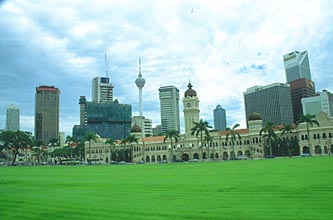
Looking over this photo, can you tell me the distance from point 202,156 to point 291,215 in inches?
4065

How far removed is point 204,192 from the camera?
623 inches

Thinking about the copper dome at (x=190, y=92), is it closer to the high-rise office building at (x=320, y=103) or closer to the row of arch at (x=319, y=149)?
the row of arch at (x=319, y=149)

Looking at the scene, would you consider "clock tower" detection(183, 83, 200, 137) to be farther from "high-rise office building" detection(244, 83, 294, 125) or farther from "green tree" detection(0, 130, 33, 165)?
"high-rise office building" detection(244, 83, 294, 125)

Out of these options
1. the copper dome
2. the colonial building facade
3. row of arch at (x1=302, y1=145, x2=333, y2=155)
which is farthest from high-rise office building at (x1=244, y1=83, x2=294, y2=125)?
row of arch at (x1=302, y1=145, x2=333, y2=155)

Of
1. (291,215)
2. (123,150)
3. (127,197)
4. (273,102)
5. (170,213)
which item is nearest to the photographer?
(291,215)

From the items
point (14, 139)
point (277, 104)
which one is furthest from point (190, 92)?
point (277, 104)

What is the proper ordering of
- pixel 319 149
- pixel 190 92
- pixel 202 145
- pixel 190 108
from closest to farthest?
pixel 319 149 → pixel 202 145 → pixel 190 108 → pixel 190 92

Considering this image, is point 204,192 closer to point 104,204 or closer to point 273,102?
point 104,204

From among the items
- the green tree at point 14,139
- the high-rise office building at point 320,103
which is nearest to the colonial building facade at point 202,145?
the green tree at point 14,139

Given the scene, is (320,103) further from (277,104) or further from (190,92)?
(190,92)

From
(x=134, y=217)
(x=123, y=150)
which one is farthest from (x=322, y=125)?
(x=134, y=217)

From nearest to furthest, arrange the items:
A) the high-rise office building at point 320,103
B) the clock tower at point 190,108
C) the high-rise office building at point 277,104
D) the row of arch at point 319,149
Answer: the row of arch at point 319,149 → the clock tower at point 190,108 → the high-rise office building at point 277,104 → the high-rise office building at point 320,103

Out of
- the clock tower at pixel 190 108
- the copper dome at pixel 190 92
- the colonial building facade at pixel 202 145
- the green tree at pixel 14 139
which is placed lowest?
the colonial building facade at pixel 202 145

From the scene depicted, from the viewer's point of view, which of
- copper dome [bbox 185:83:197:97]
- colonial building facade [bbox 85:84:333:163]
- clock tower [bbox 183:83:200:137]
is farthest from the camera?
copper dome [bbox 185:83:197:97]
